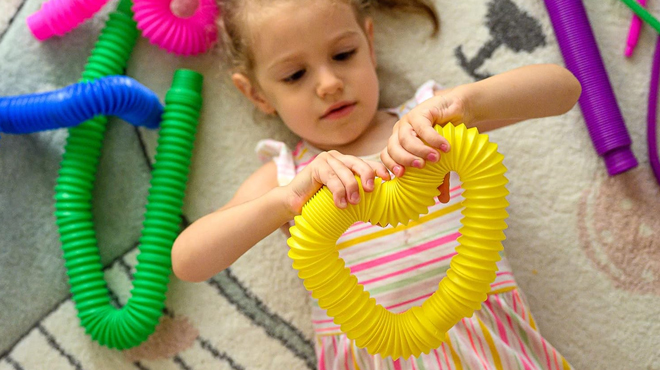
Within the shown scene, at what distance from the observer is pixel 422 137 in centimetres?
66

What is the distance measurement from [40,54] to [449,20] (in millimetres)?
768

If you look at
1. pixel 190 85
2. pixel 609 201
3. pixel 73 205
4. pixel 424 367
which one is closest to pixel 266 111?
pixel 190 85

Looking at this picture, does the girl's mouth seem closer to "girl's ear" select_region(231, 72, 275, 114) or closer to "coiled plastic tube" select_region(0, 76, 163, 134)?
"girl's ear" select_region(231, 72, 275, 114)

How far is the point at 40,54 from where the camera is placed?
3.46 feet

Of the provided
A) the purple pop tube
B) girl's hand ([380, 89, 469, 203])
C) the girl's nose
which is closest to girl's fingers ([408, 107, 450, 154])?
girl's hand ([380, 89, 469, 203])

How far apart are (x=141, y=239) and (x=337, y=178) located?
0.47 meters

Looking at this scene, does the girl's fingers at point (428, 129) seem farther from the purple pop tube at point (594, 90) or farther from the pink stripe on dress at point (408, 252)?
the purple pop tube at point (594, 90)

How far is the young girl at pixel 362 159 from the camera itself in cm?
82

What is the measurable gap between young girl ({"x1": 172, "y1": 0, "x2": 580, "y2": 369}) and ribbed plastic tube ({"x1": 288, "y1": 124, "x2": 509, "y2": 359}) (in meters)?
0.10

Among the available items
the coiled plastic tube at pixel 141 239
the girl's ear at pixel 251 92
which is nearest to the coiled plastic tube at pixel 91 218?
the coiled plastic tube at pixel 141 239

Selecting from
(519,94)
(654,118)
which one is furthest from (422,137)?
(654,118)

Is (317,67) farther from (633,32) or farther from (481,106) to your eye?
(633,32)

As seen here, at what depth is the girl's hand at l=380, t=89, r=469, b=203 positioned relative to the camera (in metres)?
0.65

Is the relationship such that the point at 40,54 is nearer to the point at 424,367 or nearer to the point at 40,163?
the point at 40,163
